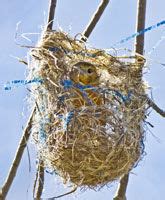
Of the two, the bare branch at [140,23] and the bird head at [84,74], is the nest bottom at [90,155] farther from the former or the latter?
the bare branch at [140,23]

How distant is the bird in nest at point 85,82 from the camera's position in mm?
4023

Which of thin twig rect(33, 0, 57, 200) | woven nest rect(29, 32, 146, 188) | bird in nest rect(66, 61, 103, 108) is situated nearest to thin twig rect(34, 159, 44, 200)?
thin twig rect(33, 0, 57, 200)

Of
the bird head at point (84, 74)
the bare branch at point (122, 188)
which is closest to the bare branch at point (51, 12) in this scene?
the bird head at point (84, 74)

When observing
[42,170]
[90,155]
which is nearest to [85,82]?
[90,155]

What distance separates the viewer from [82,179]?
409 cm

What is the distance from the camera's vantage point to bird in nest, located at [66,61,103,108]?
4.02 m

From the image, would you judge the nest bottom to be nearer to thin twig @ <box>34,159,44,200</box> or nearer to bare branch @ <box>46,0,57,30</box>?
thin twig @ <box>34,159,44,200</box>

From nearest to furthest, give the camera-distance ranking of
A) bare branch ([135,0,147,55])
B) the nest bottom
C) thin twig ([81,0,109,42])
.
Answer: the nest bottom < bare branch ([135,0,147,55]) < thin twig ([81,0,109,42])

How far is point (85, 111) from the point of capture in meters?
4.01

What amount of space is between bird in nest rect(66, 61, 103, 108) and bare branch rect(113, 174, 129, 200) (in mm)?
553

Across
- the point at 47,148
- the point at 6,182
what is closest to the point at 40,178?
the point at 6,182

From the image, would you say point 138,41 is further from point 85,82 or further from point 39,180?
point 39,180

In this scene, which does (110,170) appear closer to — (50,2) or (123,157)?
(123,157)

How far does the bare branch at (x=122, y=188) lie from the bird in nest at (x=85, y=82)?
553 millimetres
